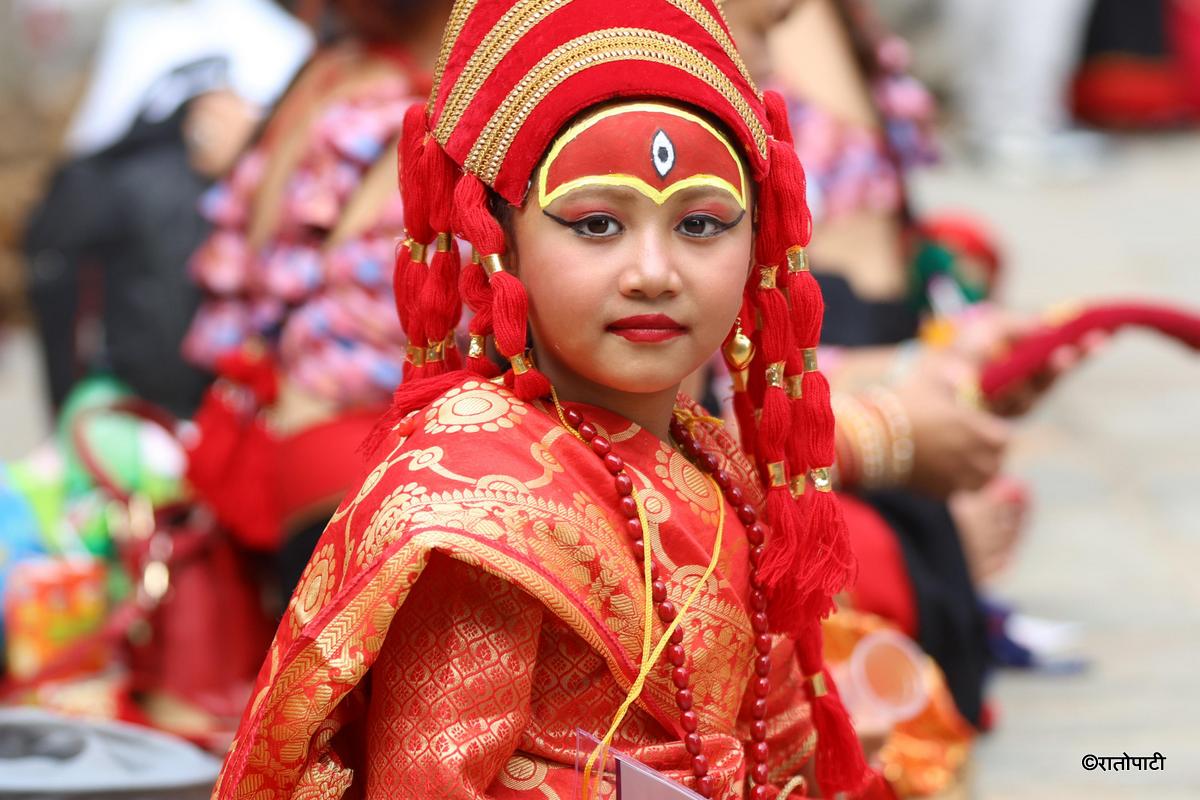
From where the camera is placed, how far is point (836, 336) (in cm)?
295

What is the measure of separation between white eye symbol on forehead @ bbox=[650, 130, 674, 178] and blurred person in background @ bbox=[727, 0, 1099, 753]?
3.07 ft

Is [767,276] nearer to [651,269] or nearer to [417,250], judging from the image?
[651,269]

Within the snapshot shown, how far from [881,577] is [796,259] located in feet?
3.71


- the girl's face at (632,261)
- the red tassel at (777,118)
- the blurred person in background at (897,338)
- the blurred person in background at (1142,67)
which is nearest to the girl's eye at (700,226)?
the girl's face at (632,261)

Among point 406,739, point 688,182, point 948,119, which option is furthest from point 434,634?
point 948,119

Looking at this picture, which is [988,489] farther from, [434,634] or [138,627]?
[434,634]

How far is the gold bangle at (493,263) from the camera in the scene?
147 cm

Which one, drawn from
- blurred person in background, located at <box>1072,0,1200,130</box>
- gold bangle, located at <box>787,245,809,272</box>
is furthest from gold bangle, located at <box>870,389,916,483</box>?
blurred person in background, located at <box>1072,0,1200,130</box>

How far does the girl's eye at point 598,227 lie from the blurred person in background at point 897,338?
37.2 inches

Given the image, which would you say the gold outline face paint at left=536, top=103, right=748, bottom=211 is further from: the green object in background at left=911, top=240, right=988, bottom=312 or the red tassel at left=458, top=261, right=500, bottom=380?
the green object in background at left=911, top=240, right=988, bottom=312

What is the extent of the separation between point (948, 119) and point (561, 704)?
21.8 feet

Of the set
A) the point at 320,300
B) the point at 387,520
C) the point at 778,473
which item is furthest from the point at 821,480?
the point at 320,300

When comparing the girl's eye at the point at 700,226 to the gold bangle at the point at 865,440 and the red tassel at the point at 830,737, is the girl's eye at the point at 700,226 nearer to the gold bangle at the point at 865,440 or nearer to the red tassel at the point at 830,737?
the red tassel at the point at 830,737

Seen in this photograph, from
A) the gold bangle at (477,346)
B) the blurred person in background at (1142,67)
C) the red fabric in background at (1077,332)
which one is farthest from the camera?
the blurred person in background at (1142,67)
